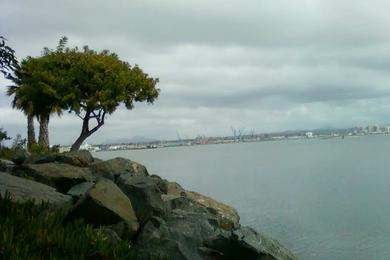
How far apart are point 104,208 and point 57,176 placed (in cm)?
478

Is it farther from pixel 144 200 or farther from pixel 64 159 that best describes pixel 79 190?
pixel 64 159

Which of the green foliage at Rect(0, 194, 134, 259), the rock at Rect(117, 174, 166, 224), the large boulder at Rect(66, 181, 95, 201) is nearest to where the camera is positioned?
the green foliage at Rect(0, 194, 134, 259)

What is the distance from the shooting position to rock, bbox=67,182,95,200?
12.5 m

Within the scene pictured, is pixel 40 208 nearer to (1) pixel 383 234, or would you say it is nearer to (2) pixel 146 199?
(2) pixel 146 199

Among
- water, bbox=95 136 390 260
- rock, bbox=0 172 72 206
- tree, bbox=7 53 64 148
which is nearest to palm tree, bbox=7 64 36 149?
tree, bbox=7 53 64 148

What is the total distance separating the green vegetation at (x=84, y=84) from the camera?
112 ft

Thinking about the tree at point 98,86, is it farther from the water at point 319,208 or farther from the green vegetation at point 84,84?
the water at point 319,208

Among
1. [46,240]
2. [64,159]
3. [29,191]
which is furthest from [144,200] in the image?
[64,159]

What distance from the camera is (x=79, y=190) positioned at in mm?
13070

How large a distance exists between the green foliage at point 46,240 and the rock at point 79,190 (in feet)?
13.9

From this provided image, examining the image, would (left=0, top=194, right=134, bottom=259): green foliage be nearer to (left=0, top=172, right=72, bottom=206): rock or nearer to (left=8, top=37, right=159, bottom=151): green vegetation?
(left=0, top=172, right=72, bottom=206): rock

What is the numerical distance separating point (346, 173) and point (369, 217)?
36.2 metres

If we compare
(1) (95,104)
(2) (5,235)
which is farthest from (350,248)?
(2) (5,235)

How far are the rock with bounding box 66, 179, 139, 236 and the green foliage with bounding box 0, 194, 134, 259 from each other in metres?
1.51
